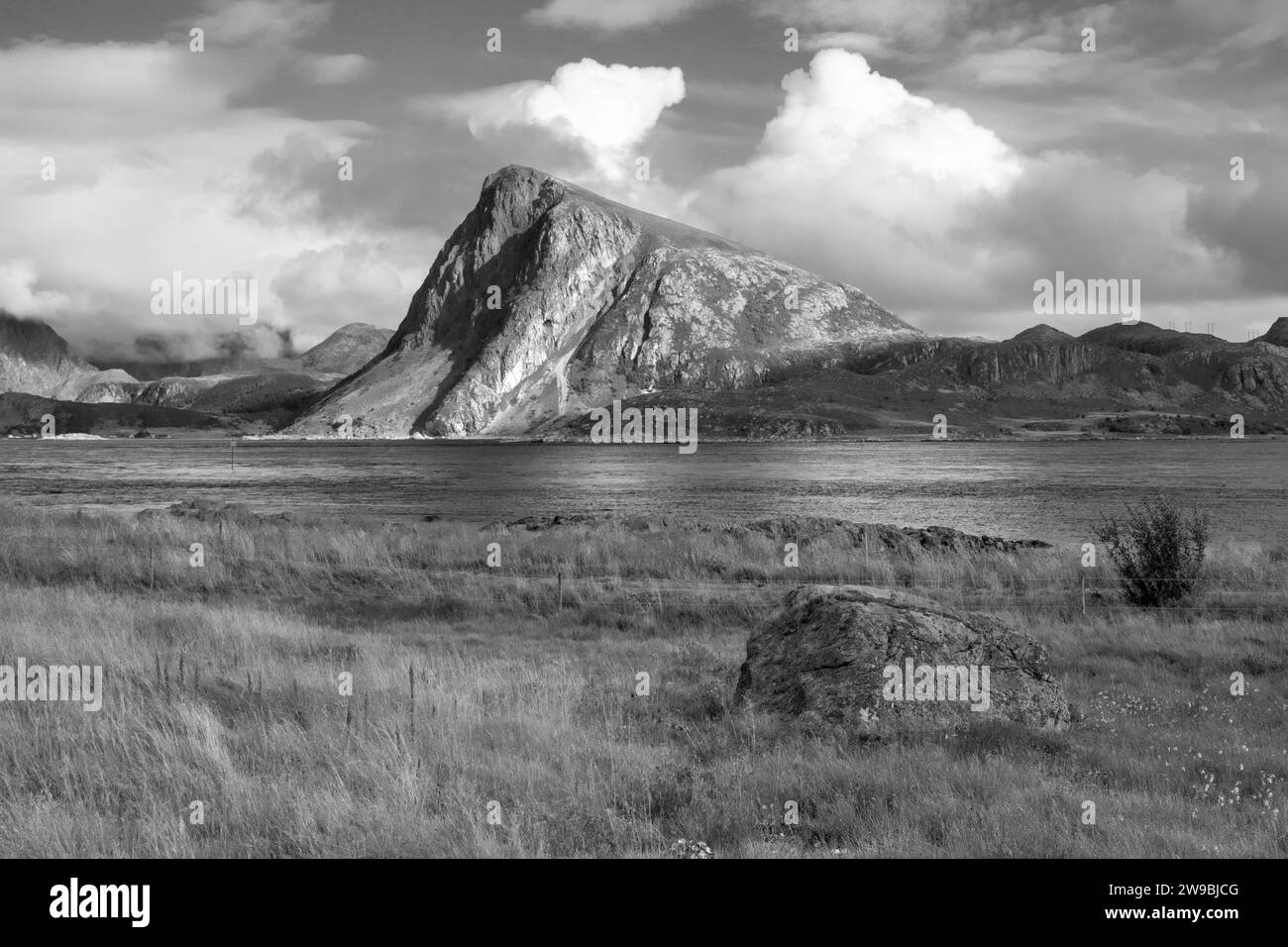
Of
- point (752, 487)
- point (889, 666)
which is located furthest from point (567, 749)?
point (752, 487)

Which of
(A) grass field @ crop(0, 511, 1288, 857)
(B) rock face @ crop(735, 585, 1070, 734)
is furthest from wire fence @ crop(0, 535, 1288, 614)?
(B) rock face @ crop(735, 585, 1070, 734)

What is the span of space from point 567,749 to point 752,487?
89.2 m

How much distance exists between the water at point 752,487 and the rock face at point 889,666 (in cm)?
4261

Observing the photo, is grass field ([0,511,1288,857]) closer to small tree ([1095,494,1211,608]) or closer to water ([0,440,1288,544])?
small tree ([1095,494,1211,608])

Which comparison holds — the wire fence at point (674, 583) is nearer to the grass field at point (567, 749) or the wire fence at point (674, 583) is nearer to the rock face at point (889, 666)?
the grass field at point (567, 749)

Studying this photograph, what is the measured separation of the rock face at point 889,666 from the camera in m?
10.3

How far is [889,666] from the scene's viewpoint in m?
10.7

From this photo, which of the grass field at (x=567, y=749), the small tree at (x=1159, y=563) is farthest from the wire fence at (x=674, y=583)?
the grass field at (x=567, y=749)

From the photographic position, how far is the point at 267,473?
427 feet

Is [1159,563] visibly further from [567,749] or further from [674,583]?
[567,749]

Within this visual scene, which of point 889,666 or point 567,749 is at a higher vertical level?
point 889,666

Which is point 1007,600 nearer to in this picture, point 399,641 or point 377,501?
point 399,641
